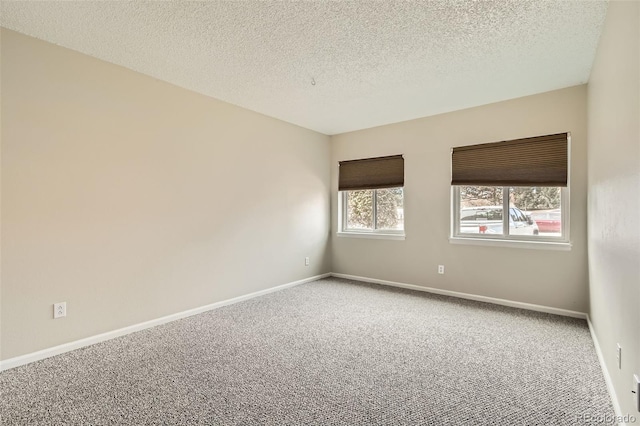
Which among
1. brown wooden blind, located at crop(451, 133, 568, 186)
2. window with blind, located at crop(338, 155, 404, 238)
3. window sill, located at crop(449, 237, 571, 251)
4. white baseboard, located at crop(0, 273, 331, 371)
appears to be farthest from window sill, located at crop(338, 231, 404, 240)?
white baseboard, located at crop(0, 273, 331, 371)

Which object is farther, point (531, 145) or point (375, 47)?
point (531, 145)

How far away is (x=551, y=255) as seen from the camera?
11.3 feet

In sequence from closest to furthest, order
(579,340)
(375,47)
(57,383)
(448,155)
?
(57,383) < (375,47) < (579,340) < (448,155)

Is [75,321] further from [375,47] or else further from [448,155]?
[448,155]

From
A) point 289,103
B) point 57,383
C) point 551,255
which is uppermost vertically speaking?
point 289,103

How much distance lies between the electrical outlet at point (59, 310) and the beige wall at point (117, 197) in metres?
0.04

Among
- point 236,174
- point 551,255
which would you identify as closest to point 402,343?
point 551,255

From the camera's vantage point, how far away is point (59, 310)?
2533 millimetres

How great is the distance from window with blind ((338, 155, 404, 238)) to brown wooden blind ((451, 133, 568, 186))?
861mm

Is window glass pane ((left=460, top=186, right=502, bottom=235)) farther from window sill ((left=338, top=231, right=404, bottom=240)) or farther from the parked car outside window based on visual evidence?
window sill ((left=338, top=231, right=404, bottom=240))

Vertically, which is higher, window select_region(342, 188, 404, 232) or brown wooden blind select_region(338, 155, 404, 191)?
brown wooden blind select_region(338, 155, 404, 191)

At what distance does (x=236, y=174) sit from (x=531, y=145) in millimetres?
3445

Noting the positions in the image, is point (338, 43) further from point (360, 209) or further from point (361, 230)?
point (361, 230)

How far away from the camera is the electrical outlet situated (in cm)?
251
